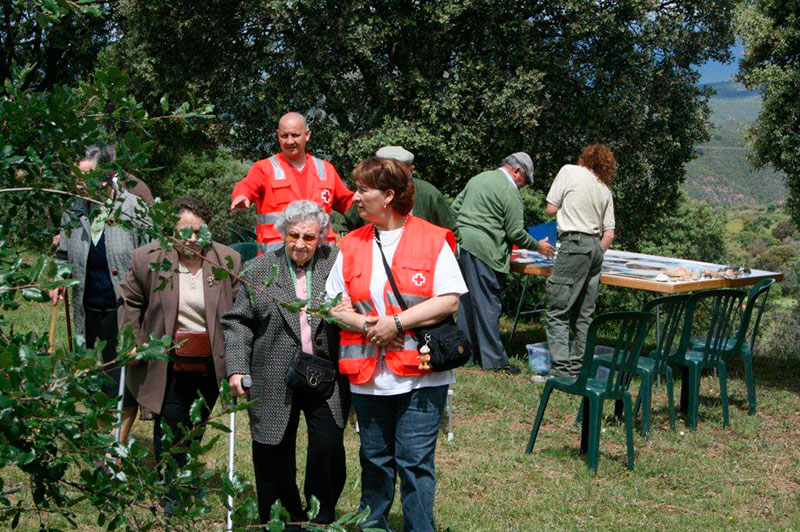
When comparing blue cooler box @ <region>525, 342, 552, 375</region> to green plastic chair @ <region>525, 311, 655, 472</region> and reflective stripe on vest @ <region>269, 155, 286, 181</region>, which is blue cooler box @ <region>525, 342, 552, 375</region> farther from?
reflective stripe on vest @ <region>269, 155, 286, 181</region>

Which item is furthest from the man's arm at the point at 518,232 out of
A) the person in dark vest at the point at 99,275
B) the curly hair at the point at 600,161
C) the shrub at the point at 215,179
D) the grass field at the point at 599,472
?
the shrub at the point at 215,179

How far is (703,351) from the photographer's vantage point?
7.36m

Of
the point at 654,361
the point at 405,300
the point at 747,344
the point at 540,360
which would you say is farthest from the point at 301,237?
the point at 540,360

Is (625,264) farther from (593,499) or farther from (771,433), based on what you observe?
(593,499)

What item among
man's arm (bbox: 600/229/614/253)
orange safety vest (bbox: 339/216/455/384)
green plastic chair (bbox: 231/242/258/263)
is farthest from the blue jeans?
man's arm (bbox: 600/229/614/253)

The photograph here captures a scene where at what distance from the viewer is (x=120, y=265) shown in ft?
17.7

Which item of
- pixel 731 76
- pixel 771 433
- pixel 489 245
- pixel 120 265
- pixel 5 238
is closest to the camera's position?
pixel 5 238

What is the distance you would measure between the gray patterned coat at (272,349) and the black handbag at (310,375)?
0.21 ft

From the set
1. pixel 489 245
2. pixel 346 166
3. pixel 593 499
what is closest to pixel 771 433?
pixel 593 499

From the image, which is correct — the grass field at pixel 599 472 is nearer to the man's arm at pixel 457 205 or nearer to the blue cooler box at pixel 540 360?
the blue cooler box at pixel 540 360

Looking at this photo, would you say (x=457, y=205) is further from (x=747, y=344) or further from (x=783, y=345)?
(x=783, y=345)

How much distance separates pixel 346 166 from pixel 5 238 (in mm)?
14654

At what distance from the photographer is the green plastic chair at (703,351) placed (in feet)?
22.9

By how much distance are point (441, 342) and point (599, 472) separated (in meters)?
2.54
